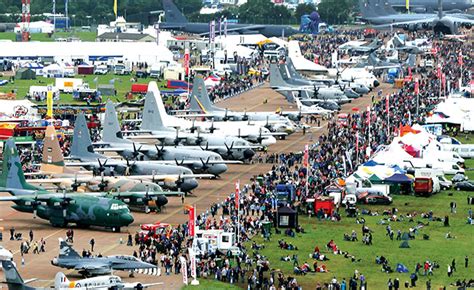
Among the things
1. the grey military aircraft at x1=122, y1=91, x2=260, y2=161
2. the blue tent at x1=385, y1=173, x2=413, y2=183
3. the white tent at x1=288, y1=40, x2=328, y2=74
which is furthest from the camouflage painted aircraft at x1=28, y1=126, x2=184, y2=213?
the white tent at x1=288, y1=40, x2=328, y2=74

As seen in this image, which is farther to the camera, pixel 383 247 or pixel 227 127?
pixel 227 127

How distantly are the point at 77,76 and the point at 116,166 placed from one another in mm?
84063

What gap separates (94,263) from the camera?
80.4 meters

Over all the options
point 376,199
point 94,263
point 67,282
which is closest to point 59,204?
point 94,263

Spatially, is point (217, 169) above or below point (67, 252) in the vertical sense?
below

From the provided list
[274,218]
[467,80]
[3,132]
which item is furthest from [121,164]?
[467,80]

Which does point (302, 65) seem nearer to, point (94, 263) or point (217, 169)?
point (217, 169)

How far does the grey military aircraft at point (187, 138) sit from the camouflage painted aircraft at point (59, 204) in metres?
25.7

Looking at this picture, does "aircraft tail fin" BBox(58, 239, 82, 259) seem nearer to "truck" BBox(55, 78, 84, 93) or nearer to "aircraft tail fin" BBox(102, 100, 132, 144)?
"aircraft tail fin" BBox(102, 100, 132, 144)

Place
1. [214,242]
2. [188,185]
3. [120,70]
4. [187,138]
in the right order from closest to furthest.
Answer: [214,242]
[188,185]
[187,138]
[120,70]

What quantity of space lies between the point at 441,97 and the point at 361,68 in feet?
92.7

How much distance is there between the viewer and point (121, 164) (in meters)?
110

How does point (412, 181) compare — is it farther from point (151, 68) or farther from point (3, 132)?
point (151, 68)

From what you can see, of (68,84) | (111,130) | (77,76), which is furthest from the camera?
(77,76)
